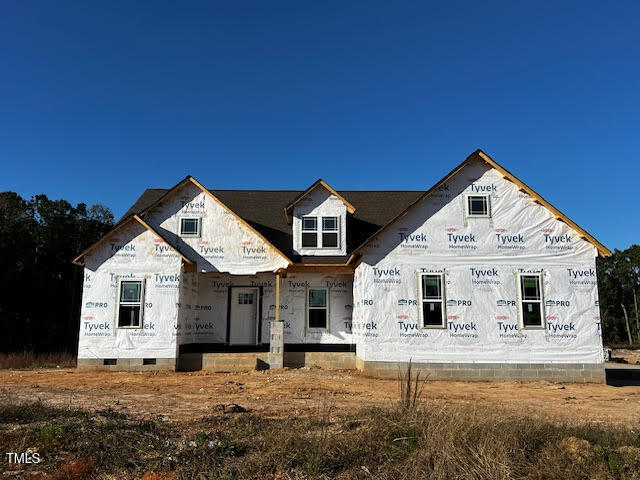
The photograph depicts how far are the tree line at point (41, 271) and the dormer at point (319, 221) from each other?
16366mm

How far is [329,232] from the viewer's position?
18.3m

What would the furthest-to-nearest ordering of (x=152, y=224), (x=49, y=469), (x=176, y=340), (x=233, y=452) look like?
(x=152, y=224)
(x=176, y=340)
(x=233, y=452)
(x=49, y=469)

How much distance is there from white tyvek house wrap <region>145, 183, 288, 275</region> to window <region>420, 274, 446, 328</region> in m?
5.16

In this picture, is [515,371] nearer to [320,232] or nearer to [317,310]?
[317,310]

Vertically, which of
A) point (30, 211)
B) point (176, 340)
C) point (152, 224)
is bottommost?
point (176, 340)

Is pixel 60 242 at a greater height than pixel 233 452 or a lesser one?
greater

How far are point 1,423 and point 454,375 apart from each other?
12270mm

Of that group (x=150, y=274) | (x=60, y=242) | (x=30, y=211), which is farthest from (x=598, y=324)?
(x=30, y=211)

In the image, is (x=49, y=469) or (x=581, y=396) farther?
(x=581, y=396)

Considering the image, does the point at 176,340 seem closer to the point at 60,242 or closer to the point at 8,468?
the point at 8,468

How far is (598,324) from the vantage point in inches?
591

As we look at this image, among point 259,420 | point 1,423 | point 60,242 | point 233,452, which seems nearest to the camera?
point 233,452

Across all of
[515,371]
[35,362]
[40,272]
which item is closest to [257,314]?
[35,362]

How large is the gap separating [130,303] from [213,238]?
3766mm
